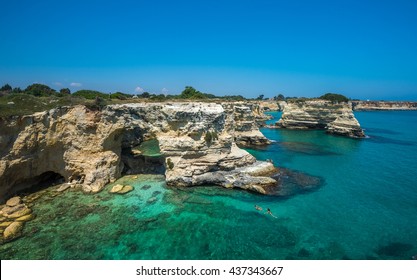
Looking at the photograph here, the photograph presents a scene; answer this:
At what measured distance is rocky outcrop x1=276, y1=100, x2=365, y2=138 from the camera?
184ft

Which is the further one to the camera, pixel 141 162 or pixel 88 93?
pixel 88 93

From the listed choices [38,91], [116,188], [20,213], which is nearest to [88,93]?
[38,91]

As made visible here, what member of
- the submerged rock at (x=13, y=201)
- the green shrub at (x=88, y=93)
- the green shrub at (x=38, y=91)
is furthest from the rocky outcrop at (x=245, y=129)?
the submerged rock at (x=13, y=201)

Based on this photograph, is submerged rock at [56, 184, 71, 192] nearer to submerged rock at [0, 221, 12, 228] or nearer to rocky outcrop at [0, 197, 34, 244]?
rocky outcrop at [0, 197, 34, 244]

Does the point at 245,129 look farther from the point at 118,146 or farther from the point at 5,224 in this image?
the point at 5,224

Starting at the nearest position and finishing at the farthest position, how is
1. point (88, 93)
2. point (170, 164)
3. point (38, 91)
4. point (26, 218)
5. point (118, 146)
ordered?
point (26, 218), point (170, 164), point (118, 146), point (38, 91), point (88, 93)

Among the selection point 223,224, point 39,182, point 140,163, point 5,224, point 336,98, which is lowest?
point 223,224

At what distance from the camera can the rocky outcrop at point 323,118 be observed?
2202 inches

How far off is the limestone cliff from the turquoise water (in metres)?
1.82

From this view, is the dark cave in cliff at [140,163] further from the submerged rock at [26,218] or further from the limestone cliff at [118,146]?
the submerged rock at [26,218]

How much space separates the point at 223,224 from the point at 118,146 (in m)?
14.6

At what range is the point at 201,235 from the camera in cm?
1584

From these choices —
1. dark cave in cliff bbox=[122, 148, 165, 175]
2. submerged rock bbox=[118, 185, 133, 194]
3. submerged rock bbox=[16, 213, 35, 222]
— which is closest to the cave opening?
dark cave in cliff bbox=[122, 148, 165, 175]

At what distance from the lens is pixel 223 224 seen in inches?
676
